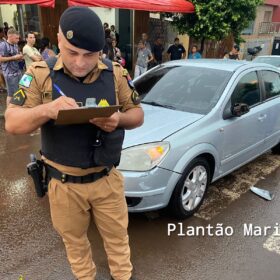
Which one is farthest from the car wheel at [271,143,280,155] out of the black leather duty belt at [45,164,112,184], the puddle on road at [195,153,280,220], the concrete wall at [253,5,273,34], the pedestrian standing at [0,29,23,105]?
the concrete wall at [253,5,273,34]

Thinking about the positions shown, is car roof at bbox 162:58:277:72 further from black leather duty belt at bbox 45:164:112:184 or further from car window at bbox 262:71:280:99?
black leather duty belt at bbox 45:164:112:184

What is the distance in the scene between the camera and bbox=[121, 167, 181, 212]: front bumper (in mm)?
2850

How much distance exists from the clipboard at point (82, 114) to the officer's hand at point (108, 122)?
4cm

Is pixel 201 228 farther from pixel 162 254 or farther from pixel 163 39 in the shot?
pixel 163 39

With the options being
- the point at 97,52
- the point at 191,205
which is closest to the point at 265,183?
the point at 191,205

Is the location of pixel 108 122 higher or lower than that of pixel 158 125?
higher

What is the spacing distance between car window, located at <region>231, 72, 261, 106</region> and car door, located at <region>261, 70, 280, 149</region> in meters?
0.21

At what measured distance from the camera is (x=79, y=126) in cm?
177

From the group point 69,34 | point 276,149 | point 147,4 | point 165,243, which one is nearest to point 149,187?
point 165,243

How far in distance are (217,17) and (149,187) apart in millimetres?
7978

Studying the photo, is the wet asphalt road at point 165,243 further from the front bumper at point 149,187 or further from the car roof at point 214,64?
the car roof at point 214,64

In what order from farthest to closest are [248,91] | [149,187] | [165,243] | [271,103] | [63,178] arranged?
[271,103] < [248,91] < [165,243] < [149,187] < [63,178]

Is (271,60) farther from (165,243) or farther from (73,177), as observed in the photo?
(73,177)

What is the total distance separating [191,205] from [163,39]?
11.2 m
